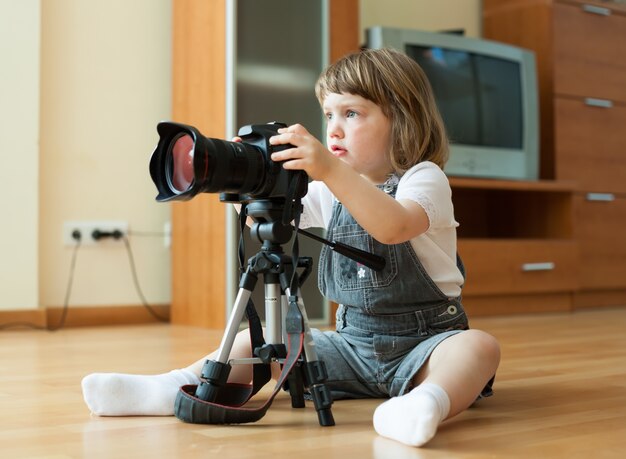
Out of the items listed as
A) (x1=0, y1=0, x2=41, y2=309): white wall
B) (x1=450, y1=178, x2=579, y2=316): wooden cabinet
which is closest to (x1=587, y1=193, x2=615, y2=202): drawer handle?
(x1=450, y1=178, x2=579, y2=316): wooden cabinet

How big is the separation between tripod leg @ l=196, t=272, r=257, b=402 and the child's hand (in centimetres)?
16

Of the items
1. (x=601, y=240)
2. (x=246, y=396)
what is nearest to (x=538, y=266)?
(x=601, y=240)

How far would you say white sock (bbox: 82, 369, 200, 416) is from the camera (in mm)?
1149

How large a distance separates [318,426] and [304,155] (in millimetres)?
336

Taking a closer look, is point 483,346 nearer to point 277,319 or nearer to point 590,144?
point 277,319

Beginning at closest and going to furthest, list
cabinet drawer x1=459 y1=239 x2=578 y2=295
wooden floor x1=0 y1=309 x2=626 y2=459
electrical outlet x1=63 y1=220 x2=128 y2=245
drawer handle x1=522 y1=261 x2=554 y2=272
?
wooden floor x1=0 y1=309 x2=626 y2=459, electrical outlet x1=63 y1=220 x2=128 y2=245, cabinet drawer x1=459 y1=239 x2=578 y2=295, drawer handle x1=522 y1=261 x2=554 y2=272

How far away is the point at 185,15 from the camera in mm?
2865

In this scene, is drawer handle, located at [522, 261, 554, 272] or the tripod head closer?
the tripod head

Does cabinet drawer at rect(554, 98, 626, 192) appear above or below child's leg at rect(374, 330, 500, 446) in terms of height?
above

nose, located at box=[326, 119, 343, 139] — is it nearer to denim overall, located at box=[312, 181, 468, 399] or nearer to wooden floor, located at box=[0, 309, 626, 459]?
denim overall, located at box=[312, 181, 468, 399]

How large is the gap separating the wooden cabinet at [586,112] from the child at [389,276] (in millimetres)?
2227

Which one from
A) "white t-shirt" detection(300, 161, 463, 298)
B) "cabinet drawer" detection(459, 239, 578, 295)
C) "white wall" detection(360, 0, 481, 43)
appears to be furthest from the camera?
"white wall" detection(360, 0, 481, 43)

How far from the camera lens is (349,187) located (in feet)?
3.43

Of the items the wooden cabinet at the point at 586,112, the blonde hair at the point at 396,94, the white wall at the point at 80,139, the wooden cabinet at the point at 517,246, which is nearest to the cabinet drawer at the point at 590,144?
the wooden cabinet at the point at 586,112
